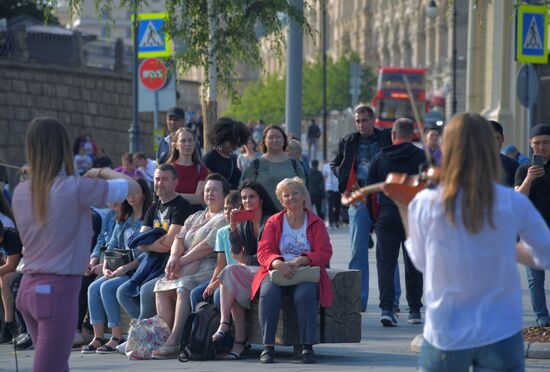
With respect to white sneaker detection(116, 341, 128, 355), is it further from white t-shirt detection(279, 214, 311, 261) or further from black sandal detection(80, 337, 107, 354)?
white t-shirt detection(279, 214, 311, 261)

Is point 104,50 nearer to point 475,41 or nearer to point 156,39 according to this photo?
point 475,41

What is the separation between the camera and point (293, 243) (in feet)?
36.1

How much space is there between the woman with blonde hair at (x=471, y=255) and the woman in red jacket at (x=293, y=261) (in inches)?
196

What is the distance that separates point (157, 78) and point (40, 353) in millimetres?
15218

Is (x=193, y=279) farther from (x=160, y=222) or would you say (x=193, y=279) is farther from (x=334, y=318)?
(x=334, y=318)

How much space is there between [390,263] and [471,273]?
25.1 ft

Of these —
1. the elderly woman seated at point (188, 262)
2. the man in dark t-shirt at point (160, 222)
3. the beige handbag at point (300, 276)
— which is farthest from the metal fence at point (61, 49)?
the beige handbag at point (300, 276)

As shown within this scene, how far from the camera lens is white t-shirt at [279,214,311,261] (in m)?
11.0

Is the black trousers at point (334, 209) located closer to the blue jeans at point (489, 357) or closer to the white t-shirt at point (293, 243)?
the white t-shirt at point (293, 243)

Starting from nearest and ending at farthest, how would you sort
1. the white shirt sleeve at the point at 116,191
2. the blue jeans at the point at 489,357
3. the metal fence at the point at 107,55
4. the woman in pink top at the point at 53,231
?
1. the blue jeans at the point at 489,357
2. the woman in pink top at the point at 53,231
3. the white shirt sleeve at the point at 116,191
4. the metal fence at the point at 107,55

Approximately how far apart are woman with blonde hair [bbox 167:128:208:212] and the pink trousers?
5963mm

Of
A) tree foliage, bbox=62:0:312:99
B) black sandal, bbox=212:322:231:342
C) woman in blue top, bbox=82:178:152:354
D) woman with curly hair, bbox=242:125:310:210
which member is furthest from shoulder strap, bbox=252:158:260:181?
tree foliage, bbox=62:0:312:99

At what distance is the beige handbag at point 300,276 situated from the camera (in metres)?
10.8

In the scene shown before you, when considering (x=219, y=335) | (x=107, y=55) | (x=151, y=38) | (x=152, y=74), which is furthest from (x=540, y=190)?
(x=107, y=55)
